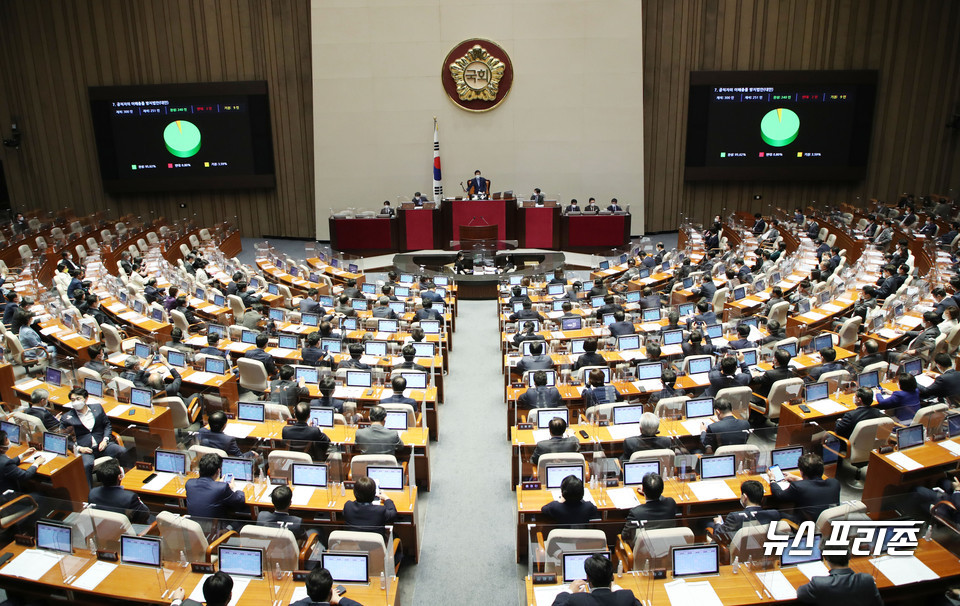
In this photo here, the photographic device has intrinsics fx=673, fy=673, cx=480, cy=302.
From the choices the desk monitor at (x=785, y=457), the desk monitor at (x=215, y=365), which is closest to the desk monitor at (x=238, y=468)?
the desk monitor at (x=215, y=365)

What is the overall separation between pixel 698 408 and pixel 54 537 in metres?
6.10

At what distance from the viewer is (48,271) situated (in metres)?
15.5

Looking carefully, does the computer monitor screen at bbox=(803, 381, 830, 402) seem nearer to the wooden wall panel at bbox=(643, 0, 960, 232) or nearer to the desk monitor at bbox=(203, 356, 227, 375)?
the desk monitor at bbox=(203, 356, 227, 375)

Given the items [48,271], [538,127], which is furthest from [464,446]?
[538,127]

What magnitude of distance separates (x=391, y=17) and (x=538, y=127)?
5439 mm

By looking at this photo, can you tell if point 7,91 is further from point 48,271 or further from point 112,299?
point 112,299

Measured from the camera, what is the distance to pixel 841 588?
4258mm

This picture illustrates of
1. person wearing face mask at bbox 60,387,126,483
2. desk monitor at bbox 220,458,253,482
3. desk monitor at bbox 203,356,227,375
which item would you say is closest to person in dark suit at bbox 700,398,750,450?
desk monitor at bbox 220,458,253,482

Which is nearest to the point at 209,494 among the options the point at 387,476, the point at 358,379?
the point at 387,476

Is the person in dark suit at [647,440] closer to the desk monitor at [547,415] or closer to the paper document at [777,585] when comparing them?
the desk monitor at [547,415]

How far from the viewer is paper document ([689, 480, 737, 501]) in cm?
588

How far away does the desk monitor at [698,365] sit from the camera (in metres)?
8.72

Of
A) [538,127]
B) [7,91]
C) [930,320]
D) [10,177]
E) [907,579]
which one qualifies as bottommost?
[907,579]

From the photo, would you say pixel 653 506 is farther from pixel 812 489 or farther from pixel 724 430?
pixel 724 430
